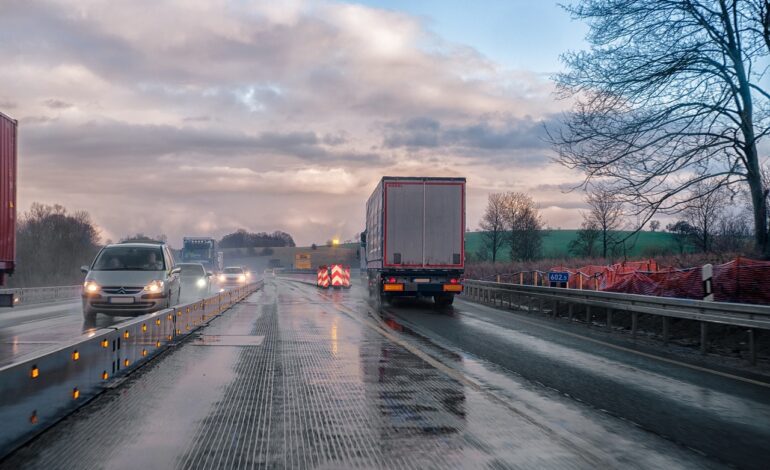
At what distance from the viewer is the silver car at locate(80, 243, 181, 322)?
17016mm

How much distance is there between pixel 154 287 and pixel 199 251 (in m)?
40.2

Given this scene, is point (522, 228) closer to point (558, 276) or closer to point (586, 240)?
point (586, 240)

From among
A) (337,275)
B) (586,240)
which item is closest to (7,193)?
(337,275)

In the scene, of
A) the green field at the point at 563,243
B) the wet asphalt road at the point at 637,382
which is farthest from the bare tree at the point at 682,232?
the wet asphalt road at the point at 637,382

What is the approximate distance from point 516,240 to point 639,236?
5483cm

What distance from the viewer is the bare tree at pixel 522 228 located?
236 feet

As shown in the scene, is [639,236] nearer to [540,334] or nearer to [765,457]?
[540,334]

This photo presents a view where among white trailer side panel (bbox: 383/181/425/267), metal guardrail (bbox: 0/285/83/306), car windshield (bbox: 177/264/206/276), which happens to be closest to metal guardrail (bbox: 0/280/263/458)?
white trailer side panel (bbox: 383/181/425/267)

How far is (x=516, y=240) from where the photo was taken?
2872 inches

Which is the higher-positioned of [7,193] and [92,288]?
[7,193]

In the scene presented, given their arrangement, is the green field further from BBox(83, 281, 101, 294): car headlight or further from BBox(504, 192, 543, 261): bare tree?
BBox(83, 281, 101, 294): car headlight

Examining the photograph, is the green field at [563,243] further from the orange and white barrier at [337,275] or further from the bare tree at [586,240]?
the orange and white barrier at [337,275]

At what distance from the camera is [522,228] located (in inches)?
2943

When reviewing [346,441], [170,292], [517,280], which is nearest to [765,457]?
[346,441]
